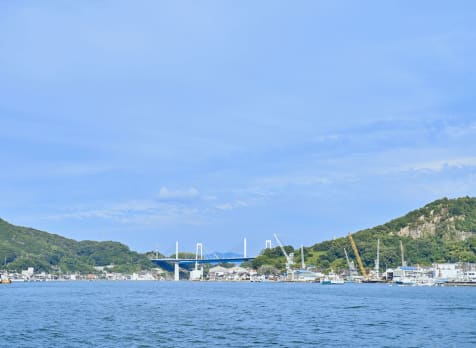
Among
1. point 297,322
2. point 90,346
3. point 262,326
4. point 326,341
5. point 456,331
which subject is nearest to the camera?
point 90,346

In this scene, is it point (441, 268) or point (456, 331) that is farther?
point (441, 268)

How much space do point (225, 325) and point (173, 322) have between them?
4816mm

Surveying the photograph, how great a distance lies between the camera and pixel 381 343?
3950 centimetres

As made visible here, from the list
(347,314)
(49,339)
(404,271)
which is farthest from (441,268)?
(49,339)

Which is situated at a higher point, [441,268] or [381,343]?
[441,268]

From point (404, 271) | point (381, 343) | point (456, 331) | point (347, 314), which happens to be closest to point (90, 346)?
point (381, 343)

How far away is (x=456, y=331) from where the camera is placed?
46.1 m

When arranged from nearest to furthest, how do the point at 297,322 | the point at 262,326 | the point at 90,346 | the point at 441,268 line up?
the point at 90,346 < the point at 262,326 < the point at 297,322 < the point at 441,268

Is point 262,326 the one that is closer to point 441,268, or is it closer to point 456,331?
point 456,331

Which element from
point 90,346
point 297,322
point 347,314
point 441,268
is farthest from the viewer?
point 441,268

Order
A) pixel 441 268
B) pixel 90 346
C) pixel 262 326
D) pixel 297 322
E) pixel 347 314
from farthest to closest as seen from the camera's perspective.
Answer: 1. pixel 441 268
2. pixel 347 314
3. pixel 297 322
4. pixel 262 326
5. pixel 90 346

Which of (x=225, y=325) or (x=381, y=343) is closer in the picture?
(x=381, y=343)

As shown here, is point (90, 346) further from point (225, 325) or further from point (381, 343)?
point (381, 343)

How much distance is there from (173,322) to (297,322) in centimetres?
999
